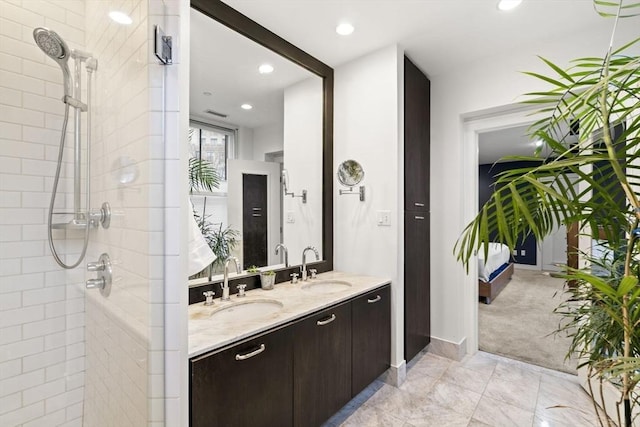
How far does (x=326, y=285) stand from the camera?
2217 mm

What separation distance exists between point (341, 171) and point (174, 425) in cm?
189

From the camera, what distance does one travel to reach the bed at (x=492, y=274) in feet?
12.9

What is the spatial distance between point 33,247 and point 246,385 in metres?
1.30

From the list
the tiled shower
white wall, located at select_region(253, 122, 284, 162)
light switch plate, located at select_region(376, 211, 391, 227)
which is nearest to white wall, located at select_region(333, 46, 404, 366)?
light switch plate, located at select_region(376, 211, 391, 227)

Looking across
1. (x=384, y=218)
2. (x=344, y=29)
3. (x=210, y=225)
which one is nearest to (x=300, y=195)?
(x=384, y=218)

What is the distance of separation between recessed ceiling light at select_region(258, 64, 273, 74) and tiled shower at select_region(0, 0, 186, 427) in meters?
0.94

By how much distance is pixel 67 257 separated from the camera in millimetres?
1629

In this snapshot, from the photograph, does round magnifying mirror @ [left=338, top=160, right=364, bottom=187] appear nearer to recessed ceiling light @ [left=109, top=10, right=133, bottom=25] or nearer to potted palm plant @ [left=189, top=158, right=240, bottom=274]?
potted palm plant @ [left=189, top=158, right=240, bottom=274]

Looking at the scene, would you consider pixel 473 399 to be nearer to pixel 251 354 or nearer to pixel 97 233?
pixel 251 354

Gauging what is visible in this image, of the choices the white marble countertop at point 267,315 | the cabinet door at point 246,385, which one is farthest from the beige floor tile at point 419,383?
the cabinet door at point 246,385

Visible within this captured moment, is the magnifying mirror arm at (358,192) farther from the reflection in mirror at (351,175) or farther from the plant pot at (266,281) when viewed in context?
the plant pot at (266,281)

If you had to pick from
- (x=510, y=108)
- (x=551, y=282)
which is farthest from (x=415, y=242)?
(x=551, y=282)

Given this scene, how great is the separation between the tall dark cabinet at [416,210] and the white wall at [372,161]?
0.13 metres

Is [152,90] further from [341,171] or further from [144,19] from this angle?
[341,171]
